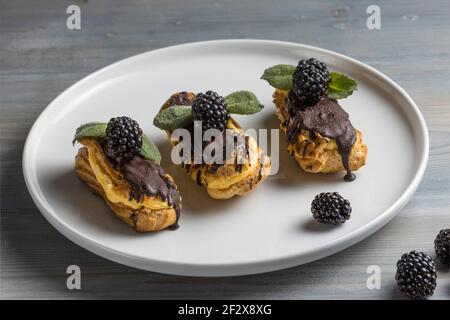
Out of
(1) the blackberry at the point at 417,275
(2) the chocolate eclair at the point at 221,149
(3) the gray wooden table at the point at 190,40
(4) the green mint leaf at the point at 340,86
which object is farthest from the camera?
(4) the green mint leaf at the point at 340,86

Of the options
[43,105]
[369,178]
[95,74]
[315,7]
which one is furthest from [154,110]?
[315,7]

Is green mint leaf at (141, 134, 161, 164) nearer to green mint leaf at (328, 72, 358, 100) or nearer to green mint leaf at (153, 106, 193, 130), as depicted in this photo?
green mint leaf at (153, 106, 193, 130)

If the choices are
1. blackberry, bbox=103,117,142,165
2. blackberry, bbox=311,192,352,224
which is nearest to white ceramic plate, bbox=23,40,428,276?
blackberry, bbox=311,192,352,224

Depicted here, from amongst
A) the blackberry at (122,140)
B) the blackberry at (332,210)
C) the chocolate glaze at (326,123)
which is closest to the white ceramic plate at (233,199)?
the blackberry at (332,210)

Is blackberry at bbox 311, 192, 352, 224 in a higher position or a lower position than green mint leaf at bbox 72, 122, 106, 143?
lower

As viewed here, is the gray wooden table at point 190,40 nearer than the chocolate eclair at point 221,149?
Yes

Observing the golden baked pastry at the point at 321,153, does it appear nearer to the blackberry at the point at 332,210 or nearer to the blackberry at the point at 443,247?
the blackberry at the point at 332,210
